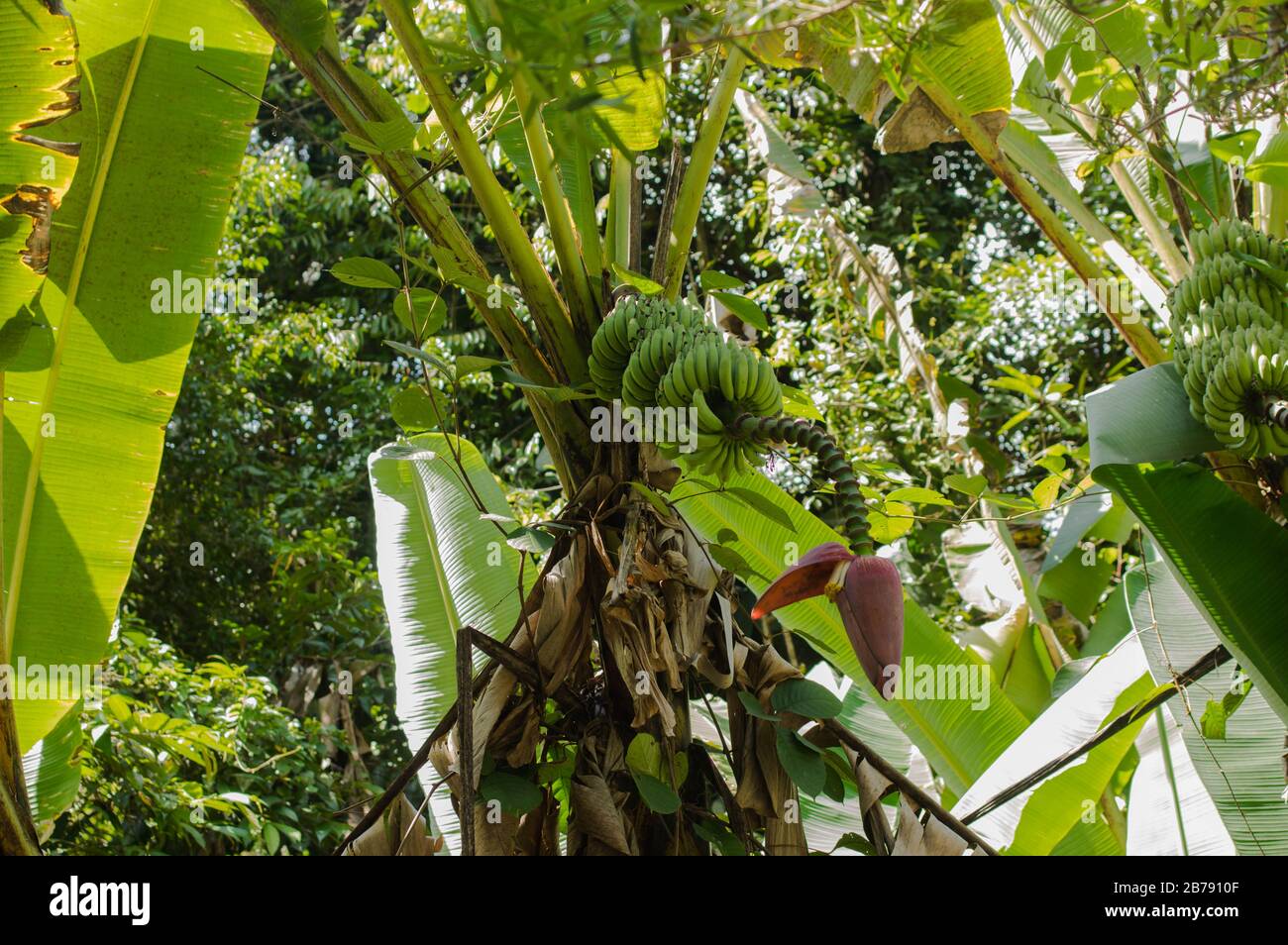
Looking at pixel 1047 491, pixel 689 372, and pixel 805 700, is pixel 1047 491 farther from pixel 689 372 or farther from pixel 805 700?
pixel 689 372

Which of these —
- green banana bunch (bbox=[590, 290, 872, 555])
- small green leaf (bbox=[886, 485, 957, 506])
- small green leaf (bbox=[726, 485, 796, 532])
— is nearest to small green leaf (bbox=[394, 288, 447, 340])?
green banana bunch (bbox=[590, 290, 872, 555])

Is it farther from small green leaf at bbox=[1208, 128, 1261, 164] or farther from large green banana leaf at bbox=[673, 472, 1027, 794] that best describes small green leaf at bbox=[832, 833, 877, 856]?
small green leaf at bbox=[1208, 128, 1261, 164]

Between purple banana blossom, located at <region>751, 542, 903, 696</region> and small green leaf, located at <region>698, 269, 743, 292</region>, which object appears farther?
small green leaf, located at <region>698, 269, 743, 292</region>

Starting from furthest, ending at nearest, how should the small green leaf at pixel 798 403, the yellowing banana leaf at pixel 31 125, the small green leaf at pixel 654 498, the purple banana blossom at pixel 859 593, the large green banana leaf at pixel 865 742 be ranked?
the large green banana leaf at pixel 865 742 < the yellowing banana leaf at pixel 31 125 < the small green leaf at pixel 798 403 < the small green leaf at pixel 654 498 < the purple banana blossom at pixel 859 593

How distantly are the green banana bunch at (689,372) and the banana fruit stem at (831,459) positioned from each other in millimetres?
20

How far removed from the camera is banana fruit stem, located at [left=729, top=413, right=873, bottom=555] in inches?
21.2

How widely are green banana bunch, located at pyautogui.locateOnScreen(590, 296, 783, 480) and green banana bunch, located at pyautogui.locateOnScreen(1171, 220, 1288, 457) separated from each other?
1.16 feet

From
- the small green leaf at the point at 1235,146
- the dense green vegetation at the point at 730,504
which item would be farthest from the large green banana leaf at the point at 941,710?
the small green leaf at the point at 1235,146

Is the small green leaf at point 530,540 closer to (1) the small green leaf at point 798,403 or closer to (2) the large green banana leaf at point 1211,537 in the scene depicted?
(1) the small green leaf at point 798,403

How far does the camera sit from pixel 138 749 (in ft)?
5.89

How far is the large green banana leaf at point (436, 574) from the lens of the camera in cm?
101

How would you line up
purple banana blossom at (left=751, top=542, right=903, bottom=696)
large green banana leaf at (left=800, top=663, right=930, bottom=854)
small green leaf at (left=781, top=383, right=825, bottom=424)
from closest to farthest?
purple banana blossom at (left=751, top=542, right=903, bottom=696) < small green leaf at (left=781, top=383, right=825, bottom=424) < large green banana leaf at (left=800, top=663, right=930, bottom=854)

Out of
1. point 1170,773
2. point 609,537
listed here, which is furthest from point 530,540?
point 1170,773

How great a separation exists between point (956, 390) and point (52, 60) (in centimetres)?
150
